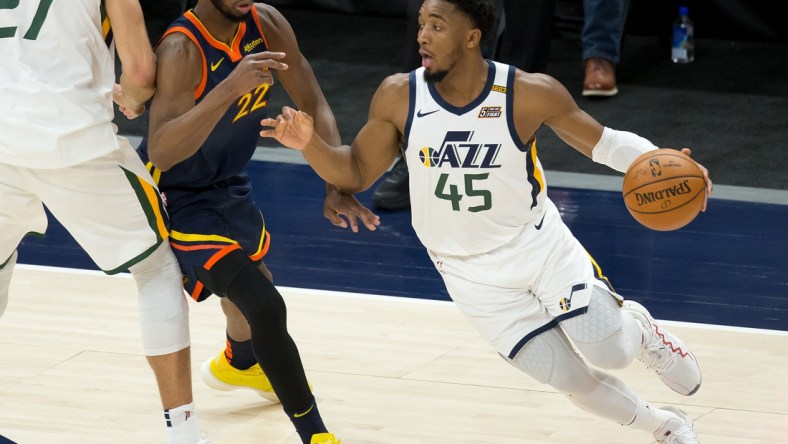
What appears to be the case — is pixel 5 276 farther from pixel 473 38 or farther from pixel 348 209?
pixel 473 38

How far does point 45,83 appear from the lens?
360 cm

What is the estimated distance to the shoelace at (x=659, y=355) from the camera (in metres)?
3.95

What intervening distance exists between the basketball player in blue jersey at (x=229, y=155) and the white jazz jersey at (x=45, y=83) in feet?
0.87

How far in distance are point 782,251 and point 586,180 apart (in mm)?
1431

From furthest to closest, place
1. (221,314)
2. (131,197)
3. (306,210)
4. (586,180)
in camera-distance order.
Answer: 1. (586,180)
2. (306,210)
3. (221,314)
4. (131,197)

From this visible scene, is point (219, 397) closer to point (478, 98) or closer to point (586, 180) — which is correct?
point (478, 98)

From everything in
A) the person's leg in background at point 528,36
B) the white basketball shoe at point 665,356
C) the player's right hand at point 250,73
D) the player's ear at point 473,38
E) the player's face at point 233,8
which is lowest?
the person's leg in background at point 528,36

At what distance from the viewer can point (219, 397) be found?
461cm

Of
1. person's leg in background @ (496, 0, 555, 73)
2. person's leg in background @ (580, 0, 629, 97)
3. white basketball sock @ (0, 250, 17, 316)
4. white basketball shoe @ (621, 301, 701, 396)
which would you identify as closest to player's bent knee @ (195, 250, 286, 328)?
white basketball sock @ (0, 250, 17, 316)

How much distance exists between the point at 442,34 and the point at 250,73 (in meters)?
0.57

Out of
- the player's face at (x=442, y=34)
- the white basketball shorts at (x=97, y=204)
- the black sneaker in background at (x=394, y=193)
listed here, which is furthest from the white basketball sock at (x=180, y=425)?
the black sneaker in background at (x=394, y=193)

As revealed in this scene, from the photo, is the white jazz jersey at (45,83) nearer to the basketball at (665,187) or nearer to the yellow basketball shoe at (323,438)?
the yellow basketball shoe at (323,438)

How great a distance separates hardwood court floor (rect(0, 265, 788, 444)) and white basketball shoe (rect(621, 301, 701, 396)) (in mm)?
282

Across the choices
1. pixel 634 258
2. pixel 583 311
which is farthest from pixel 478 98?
pixel 634 258
